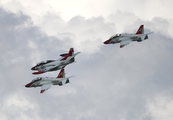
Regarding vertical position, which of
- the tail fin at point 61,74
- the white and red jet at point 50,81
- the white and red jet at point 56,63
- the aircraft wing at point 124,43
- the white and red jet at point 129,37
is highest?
the white and red jet at point 129,37

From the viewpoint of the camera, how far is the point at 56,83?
172 metres

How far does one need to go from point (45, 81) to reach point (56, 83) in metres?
4.12

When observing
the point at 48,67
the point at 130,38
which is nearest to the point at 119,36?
the point at 130,38

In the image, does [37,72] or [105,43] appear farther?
[105,43]

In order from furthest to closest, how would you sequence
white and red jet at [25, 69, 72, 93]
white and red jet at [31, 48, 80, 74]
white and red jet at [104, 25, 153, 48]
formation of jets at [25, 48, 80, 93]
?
white and red jet at [104, 25, 153, 48], white and red jet at [31, 48, 80, 74], formation of jets at [25, 48, 80, 93], white and red jet at [25, 69, 72, 93]

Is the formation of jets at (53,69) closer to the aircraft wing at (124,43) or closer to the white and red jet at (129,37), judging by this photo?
the aircraft wing at (124,43)

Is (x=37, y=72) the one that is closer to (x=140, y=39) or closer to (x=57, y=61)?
(x=57, y=61)

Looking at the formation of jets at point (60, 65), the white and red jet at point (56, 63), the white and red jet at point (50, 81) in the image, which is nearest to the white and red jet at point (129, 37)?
the formation of jets at point (60, 65)

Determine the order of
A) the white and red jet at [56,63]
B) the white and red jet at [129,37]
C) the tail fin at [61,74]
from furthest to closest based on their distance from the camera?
the white and red jet at [129,37] < the white and red jet at [56,63] < the tail fin at [61,74]

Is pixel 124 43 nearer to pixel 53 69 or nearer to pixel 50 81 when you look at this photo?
pixel 53 69

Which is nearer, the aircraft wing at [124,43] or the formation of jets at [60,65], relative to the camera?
the formation of jets at [60,65]

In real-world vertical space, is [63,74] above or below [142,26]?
below

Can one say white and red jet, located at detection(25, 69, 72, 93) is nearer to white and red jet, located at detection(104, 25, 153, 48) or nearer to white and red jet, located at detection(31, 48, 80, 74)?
white and red jet, located at detection(31, 48, 80, 74)

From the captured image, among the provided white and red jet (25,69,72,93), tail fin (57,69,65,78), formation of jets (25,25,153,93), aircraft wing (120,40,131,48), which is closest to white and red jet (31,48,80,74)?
formation of jets (25,25,153,93)
